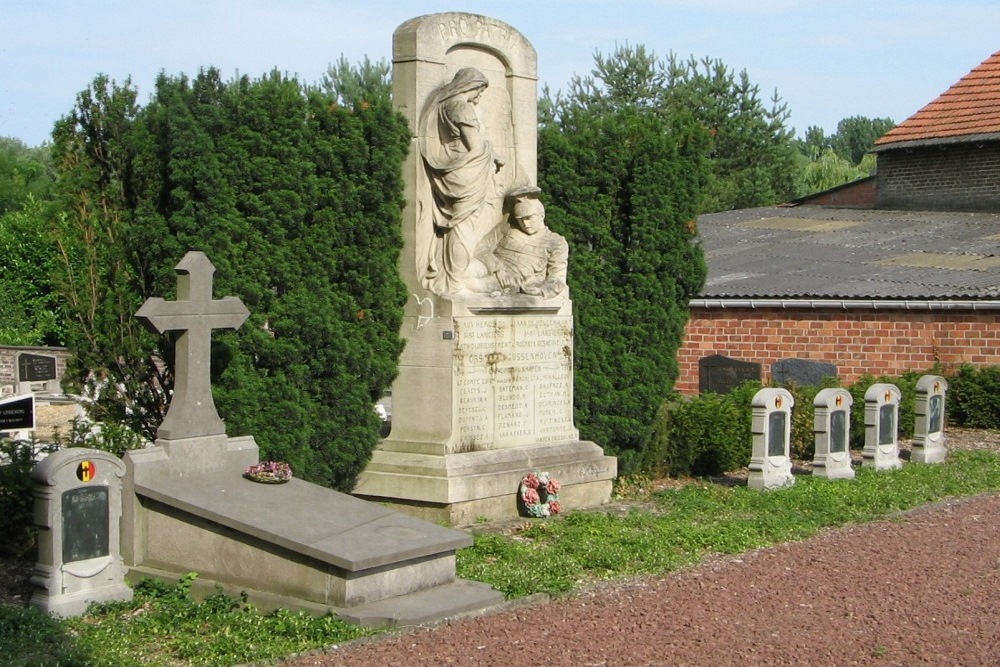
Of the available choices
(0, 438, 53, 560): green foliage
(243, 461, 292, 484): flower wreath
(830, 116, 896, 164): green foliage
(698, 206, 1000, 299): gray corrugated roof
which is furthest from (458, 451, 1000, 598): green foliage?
(830, 116, 896, 164): green foliage

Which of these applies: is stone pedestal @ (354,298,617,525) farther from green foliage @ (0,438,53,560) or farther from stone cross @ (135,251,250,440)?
green foliage @ (0,438,53,560)

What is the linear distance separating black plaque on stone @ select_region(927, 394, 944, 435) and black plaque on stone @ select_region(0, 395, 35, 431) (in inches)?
390

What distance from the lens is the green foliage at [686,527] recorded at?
9172 mm

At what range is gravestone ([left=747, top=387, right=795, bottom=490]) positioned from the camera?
43.2ft

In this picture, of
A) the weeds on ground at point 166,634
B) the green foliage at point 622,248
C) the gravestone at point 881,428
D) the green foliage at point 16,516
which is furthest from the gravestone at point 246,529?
the gravestone at point 881,428

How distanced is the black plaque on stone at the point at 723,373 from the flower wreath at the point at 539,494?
35.3 feet

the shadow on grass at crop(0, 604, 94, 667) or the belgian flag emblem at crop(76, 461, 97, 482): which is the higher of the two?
the belgian flag emblem at crop(76, 461, 97, 482)

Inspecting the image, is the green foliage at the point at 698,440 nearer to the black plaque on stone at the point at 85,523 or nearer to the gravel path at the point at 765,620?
the gravel path at the point at 765,620

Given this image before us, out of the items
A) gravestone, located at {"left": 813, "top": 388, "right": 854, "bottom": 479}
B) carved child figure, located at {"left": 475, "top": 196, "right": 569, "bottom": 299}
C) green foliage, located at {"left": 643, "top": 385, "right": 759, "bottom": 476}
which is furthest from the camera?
green foliage, located at {"left": 643, "top": 385, "right": 759, "bottom": 476}

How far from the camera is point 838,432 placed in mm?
14008

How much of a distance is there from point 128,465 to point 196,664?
2.06m

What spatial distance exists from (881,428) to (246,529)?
28.9 feet

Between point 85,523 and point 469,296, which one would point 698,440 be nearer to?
point 469,296

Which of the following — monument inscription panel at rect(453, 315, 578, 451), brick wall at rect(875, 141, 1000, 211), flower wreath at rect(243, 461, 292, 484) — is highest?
brick wall at rect(875, 141, 1000, 211)
